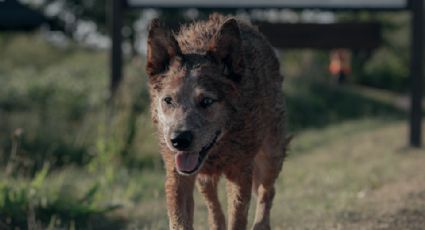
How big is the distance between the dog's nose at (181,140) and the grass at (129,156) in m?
1.98

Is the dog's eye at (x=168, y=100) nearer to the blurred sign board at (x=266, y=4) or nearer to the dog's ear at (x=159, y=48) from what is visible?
the dog's ear at (x=159, y=48)

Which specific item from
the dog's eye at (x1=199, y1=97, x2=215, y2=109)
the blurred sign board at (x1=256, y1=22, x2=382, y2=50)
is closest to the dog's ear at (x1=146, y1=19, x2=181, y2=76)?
the dog's eye at (x1=199, y1=97, x2=215, y2=109)

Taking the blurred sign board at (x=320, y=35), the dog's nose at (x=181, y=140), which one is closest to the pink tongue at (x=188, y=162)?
the dog's nose at (x=181, y=140)

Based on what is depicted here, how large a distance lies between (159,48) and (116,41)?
27.4 ft

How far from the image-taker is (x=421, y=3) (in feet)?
48.4

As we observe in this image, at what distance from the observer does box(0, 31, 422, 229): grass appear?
9.14 metres

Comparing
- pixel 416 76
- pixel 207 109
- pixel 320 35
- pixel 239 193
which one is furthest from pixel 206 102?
pixel 416 76

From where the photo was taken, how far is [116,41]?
1441 centimetres

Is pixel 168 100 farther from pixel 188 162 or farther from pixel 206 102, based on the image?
pixel 188 162

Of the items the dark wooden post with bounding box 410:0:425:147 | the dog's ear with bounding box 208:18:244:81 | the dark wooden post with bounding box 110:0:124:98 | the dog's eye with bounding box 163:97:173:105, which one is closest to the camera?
the dog's eye with bounding box 163:97:173:105

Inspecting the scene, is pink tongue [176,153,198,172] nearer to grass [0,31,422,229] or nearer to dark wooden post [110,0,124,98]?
grass [0,31,422,229]

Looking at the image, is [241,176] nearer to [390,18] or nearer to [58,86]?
[58,86]

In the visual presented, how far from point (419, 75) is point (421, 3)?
1.23 m

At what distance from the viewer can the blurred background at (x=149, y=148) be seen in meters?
9.04
